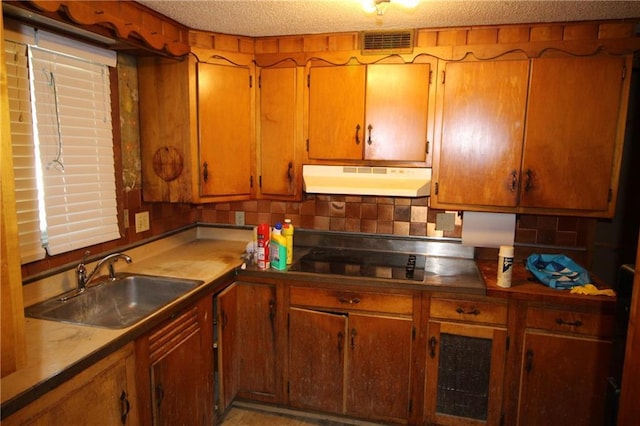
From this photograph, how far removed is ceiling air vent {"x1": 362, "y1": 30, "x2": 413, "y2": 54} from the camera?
7.23 feet

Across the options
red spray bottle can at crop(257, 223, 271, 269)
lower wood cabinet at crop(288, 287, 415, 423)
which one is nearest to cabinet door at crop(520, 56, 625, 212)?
lower wood cabinet at crop(288, 287, 415, 423)

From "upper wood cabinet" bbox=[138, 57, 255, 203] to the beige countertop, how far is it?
1.18ft

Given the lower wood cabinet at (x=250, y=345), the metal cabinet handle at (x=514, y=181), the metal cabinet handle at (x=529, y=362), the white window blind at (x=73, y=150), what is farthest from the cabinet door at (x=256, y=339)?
the metal cabinet handle at (x=514, y=181)

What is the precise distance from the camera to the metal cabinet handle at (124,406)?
4.75ft

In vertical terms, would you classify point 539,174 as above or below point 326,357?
above

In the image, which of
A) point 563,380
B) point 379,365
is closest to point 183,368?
point 379,365

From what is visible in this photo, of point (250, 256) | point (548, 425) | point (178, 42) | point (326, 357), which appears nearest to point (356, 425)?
point (326, 357)

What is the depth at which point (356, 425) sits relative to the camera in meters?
2.27

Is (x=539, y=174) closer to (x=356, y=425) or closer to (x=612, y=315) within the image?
(x=612, y=315)

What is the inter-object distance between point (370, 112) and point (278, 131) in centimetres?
58

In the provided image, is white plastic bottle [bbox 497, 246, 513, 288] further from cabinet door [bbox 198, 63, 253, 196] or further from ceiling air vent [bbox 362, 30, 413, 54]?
cabinet door [bbox 198, 63, 253, 196]

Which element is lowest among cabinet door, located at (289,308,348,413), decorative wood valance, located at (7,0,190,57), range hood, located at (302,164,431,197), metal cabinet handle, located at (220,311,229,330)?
cabinet door, located at (289,308,348,413)

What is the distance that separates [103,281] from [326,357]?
1.23 meters

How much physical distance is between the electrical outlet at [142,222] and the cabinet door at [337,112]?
3.54 ft
